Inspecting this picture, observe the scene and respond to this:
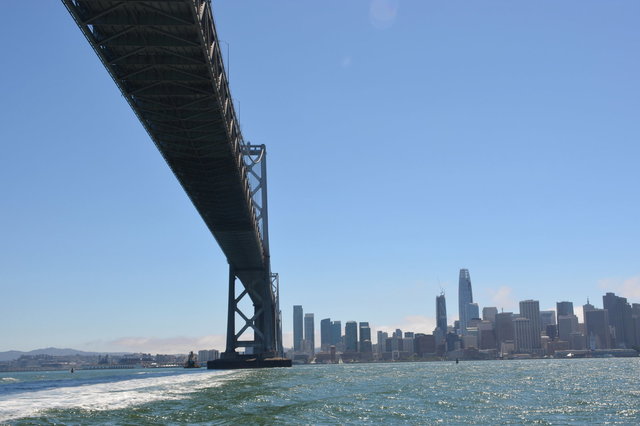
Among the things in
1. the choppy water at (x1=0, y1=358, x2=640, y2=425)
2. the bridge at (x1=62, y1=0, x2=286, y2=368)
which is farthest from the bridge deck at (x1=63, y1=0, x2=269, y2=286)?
the choppy water at (x1=0, y1=358, x2=640, y2=425)

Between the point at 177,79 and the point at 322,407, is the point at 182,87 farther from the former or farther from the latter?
the point at 322,407

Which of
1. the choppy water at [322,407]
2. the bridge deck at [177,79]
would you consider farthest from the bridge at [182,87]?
the choppy water at [322,407]

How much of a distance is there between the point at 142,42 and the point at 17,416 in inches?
605

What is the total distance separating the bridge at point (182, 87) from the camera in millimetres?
26969

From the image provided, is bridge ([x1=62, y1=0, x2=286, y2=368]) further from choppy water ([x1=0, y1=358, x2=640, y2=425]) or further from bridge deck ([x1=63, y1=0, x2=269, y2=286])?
choppy water ([x1=0, y1=358, x2=640, y2=425])

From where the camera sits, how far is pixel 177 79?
109 feet

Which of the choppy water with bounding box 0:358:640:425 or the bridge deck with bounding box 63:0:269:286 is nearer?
the choppy water with bounding box 0:358:640:425

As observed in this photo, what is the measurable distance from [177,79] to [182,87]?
4.13 feet

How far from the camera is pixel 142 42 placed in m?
29.3

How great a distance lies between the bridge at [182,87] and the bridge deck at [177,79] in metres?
0.04

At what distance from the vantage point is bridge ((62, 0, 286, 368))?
26969mm

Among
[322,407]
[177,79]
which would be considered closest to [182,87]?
[177,79]

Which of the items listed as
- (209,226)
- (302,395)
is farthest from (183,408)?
(209,226)

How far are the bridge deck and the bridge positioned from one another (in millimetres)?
41
